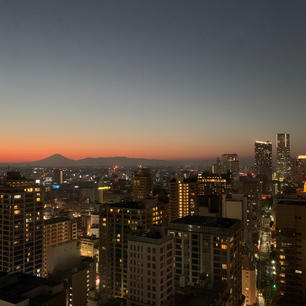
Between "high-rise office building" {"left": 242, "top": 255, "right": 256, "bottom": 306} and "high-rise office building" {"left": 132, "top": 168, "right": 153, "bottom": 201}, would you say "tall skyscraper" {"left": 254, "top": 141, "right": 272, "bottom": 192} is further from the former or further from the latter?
"high-rise office building" {"left": 242, "top": 255, "right": 256, "bottom": 306}

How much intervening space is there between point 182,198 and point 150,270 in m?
41.7

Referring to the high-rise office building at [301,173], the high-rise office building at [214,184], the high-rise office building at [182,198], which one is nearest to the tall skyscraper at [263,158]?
the high-rise office building at [301,173]

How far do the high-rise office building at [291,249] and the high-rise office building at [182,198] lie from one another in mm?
32635

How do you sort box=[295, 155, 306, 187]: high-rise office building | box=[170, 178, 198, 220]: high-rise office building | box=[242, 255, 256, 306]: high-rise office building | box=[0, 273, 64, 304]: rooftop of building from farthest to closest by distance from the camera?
box=[170, 178, 198, 220]: high-rise office building → box=[295, 155, 306, 187]: high-rise office building → box=[242, 255, 256, 306]: high-rise office building → box=[0, 273, 64, 304]: rooftop of building

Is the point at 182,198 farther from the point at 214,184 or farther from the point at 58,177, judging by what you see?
the point at 58,177

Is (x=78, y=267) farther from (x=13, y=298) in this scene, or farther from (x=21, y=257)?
(x=13, y=298)

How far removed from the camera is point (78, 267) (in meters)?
32.4

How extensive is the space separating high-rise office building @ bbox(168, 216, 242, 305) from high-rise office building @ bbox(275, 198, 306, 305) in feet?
16.8

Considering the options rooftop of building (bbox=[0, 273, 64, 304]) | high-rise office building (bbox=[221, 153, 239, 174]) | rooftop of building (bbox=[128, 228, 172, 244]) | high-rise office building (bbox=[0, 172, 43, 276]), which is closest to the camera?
rooftop of building (bbox=[0, 273, 64, 304])

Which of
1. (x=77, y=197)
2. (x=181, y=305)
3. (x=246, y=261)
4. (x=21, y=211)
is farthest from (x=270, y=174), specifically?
(x=181, y=305)

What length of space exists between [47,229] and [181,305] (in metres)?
35.3

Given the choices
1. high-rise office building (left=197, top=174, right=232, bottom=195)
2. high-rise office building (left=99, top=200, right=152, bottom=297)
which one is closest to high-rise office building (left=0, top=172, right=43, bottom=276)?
high-rise office building (left=99, top=200, right=152, bottom=297)

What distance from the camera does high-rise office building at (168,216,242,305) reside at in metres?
24.8

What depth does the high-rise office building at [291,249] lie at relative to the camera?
28547mm
